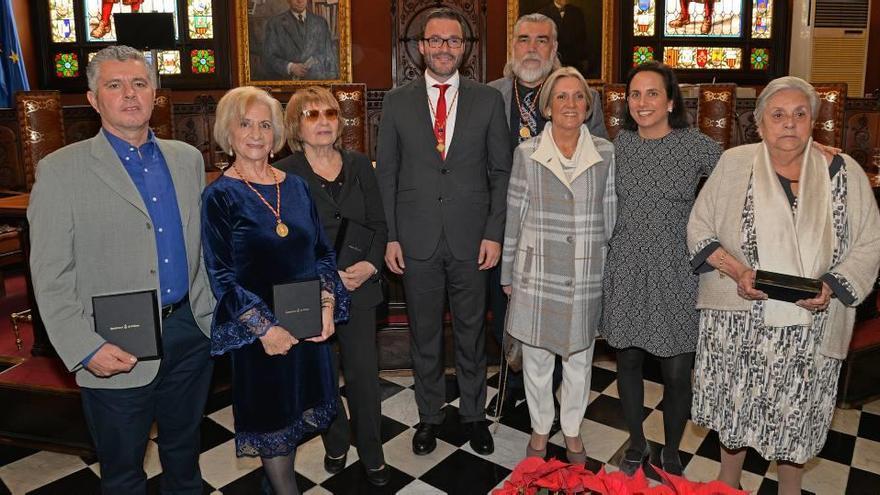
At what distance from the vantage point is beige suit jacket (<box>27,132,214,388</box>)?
5.49 ft

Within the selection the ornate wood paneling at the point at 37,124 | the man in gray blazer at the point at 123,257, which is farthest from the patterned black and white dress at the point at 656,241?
the ornate wood paneling at the point at 37,124

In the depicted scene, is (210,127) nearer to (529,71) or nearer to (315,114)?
(529,71)

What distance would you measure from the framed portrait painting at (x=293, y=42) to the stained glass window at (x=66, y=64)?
2133 mm

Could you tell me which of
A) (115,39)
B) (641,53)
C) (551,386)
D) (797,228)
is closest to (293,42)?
(115,39)

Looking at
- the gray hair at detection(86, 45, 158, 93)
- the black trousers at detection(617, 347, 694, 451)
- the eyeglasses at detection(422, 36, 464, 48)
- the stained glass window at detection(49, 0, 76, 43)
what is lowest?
the black trousers at detection(617, 347, 694, 451)

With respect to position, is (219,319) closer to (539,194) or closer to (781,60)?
(539,194)

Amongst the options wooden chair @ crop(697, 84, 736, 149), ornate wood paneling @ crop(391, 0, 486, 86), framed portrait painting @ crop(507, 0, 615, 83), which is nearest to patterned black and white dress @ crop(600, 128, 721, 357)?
wooden chair @ crop(697, 84, 736, 149)

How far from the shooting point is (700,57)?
9.66m

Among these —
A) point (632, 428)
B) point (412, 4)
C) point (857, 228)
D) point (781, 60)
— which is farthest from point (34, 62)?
point (781, 60)

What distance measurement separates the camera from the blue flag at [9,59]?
7591mm

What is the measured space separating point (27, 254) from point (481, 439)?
2.21 m

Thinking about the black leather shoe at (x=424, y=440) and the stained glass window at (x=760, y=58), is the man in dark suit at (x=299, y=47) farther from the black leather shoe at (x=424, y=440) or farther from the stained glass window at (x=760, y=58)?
the black leather shoe at (x=424, y=440)

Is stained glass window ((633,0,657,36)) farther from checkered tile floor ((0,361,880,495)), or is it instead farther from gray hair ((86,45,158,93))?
gray hair ((86,45,158,93))

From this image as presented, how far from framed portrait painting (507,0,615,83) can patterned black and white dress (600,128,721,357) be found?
6943 millimetres
